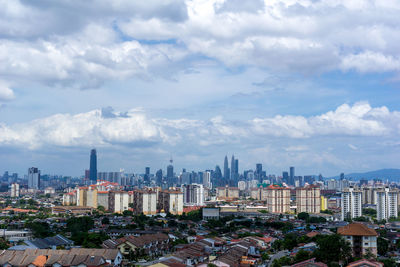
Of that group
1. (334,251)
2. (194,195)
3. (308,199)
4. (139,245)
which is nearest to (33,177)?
(194,195)

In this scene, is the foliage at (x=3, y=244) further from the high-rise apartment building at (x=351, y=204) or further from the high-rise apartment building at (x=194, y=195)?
the high-rise apartment building at (x=194, y=195)

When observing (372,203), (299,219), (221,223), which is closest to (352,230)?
(221,223)

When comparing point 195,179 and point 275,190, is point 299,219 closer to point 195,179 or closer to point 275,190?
point 275,190

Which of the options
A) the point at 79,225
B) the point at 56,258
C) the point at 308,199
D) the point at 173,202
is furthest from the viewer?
the point at 308,199

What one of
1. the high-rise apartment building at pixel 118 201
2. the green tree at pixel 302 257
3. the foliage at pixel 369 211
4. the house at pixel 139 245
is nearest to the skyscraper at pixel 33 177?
the high-rise apartment building at pixel 118 201

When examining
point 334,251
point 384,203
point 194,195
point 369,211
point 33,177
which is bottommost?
point 369,211

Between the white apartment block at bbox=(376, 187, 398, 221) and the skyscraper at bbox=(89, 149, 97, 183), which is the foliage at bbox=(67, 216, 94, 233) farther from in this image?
the skyscraper at bbox=(89, 149, 97, 183)

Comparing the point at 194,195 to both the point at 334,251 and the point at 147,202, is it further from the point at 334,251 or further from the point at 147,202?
the point at 334,251
